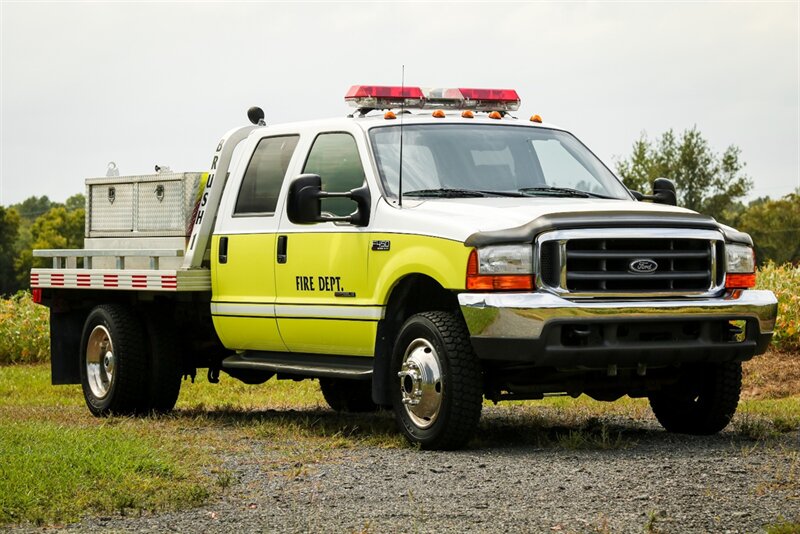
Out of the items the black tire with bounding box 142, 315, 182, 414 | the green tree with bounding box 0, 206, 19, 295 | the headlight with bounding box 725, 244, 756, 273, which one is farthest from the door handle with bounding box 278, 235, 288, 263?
the green tree with bounding box 0, 206, 19, 295

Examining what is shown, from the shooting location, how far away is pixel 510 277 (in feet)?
27.1

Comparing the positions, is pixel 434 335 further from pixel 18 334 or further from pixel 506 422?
pixel 18 334

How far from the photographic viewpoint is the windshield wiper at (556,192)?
9.52 meters

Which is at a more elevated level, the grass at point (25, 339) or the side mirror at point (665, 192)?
the side mirror at point (665, 192)

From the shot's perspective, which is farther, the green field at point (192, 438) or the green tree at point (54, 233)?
the green tree at point (54, 233)

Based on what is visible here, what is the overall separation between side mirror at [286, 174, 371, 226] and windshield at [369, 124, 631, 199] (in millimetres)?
187

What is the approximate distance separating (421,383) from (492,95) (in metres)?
3.09

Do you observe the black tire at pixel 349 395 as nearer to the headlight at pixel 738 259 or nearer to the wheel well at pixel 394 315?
the wheel well at pixel 394 315

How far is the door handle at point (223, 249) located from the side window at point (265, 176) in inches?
8.6

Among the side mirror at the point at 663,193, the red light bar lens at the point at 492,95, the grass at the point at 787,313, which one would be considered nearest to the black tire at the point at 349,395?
the red light bar lens at the point at 492,95

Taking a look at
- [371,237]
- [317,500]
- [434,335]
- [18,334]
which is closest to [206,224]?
[371,237]

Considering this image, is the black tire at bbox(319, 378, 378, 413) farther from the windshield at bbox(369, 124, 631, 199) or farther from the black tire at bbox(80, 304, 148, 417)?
the windshield at bbox(369, 124, 631, 199)

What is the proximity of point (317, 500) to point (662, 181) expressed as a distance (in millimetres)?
4367

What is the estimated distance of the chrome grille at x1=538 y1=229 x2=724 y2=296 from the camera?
8.30 metres
